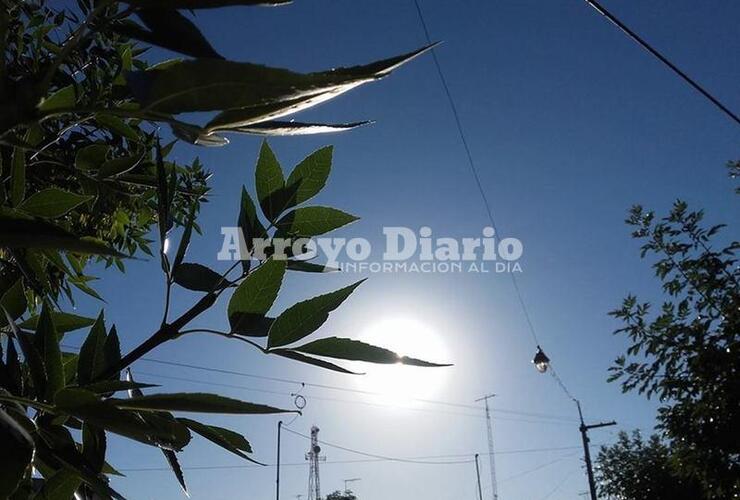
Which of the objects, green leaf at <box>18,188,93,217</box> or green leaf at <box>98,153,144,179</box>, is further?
green leaf at <box>98,153,144,179</box>

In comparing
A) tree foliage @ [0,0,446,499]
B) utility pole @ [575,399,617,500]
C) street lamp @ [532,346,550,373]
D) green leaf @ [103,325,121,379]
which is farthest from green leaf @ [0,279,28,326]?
utility pole @ [575,399,617,500]

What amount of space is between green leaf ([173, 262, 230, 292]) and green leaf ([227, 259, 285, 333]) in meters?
0.08

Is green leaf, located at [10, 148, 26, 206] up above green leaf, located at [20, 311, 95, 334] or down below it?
above

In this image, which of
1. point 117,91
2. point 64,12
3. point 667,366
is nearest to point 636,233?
point 667,366

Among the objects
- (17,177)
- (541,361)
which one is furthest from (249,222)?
(541,361)

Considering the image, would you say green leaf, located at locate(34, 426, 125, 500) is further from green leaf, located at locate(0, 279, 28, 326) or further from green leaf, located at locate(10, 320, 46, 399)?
green leaf, located at locate(0, 279, 28, 326)

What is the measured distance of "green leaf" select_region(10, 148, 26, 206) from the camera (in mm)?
673

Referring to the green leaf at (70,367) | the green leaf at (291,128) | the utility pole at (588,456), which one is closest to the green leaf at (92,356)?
the green leaf at (70,367)

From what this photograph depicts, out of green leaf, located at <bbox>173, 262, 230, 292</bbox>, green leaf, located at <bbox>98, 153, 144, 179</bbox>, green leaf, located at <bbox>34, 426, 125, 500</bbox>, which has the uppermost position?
green leaf, located at <bbox>98, 153, 144, 179</bbox>

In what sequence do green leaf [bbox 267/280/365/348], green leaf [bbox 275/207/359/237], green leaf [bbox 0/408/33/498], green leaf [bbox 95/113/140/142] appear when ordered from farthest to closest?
green leaf [bbox 95/113/140/142] < green leaf [bbox 275/207/359/237] < green leaf [bbox 267/280/365/348] < green leaf [bbox 0/408/33/498]

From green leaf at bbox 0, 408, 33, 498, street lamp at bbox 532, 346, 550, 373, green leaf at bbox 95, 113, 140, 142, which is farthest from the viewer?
street lamp at bbox 532, 346, 550, 373

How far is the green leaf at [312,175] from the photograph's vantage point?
2.12ft

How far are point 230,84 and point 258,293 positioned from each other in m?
0.27

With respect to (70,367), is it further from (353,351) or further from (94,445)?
(353,351)
